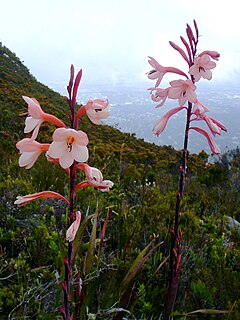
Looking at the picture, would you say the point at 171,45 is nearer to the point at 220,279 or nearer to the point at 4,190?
the point at 220,279

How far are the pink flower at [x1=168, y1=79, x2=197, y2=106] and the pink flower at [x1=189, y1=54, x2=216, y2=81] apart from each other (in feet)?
0.25

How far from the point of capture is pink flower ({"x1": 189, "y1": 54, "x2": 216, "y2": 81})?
6.03 ft

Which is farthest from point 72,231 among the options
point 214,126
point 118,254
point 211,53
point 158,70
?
point 118,254

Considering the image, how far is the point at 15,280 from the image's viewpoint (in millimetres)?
2422

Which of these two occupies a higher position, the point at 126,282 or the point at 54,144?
the point at 54,144

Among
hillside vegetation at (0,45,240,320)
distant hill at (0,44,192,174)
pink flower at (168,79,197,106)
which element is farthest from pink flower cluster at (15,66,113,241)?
distant hill at (0,44,192,174)

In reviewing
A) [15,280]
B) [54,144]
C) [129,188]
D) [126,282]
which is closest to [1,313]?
[15,280]

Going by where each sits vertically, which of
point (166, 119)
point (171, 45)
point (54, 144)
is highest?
point (171, 45)

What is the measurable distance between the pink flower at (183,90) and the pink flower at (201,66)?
3.1 inches

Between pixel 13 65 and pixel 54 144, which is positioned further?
pixel 13 65

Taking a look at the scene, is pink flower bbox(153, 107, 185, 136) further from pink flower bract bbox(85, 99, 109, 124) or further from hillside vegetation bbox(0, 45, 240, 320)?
hillside vegetation bbox(0, 45, 240, 320)

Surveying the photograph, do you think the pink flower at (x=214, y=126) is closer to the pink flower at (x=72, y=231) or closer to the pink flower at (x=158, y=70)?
the pink flower at (x=158, y=70)

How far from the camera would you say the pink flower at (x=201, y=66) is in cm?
184

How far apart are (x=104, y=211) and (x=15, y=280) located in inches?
47.0
